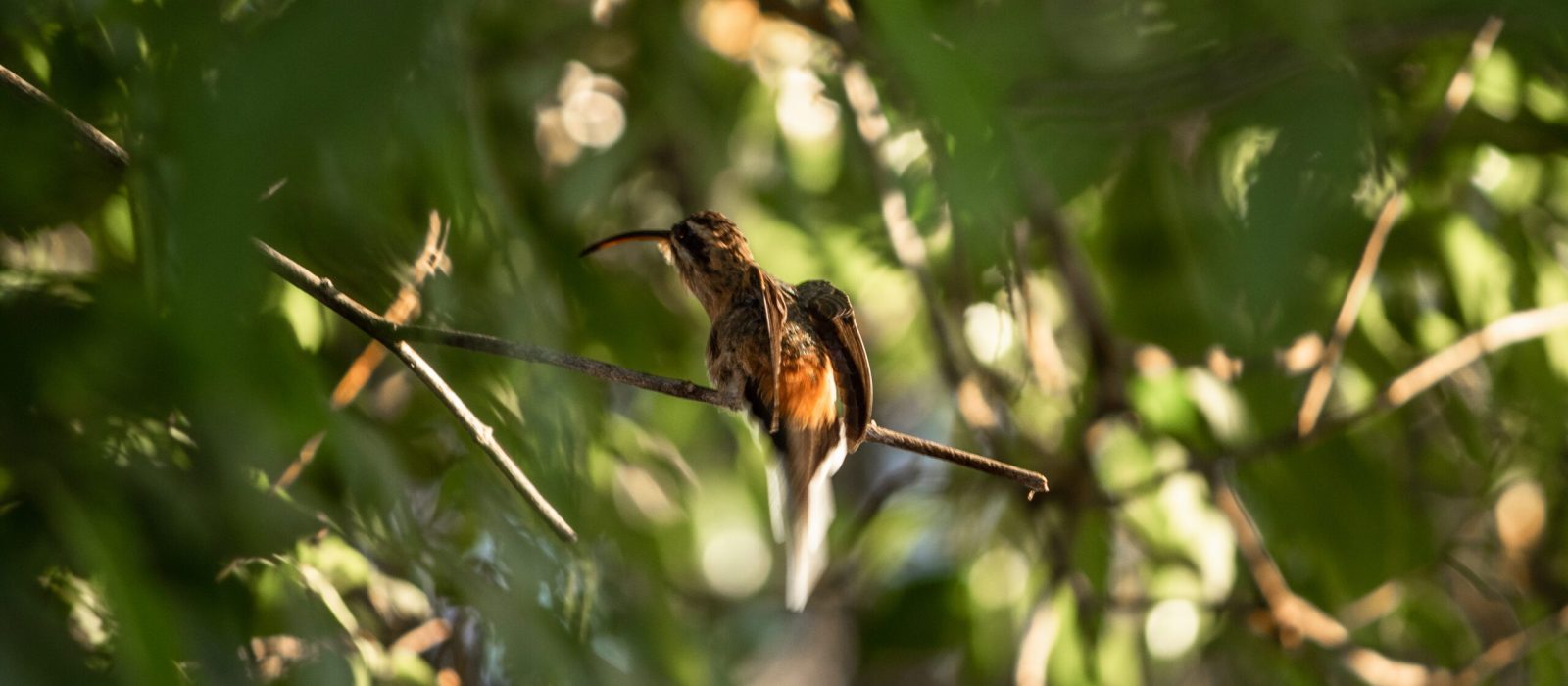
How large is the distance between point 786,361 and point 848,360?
0.11 metres

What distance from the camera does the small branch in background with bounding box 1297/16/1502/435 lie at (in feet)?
6.43

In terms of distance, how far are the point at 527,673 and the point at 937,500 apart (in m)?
1.68

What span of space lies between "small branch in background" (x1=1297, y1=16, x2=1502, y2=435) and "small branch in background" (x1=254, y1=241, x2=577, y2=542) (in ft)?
5.00

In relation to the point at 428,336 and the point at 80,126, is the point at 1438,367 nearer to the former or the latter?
the point at 428,336

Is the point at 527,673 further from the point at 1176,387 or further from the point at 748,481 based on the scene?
the point at 1176,387

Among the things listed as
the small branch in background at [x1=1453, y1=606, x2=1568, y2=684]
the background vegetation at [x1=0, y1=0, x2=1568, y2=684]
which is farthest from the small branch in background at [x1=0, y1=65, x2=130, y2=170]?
the small branch in background at [x1=1453, y1=606, x2=1568, y2=684]

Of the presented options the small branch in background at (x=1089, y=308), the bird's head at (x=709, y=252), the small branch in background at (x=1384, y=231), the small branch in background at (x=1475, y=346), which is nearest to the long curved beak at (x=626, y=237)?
the bird's head at (x=709, y=252)

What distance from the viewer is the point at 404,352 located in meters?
0.74

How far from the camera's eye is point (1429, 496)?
10.2 ft

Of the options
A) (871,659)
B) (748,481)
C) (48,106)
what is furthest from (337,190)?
(871,659)

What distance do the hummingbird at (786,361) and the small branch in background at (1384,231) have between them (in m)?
1.12

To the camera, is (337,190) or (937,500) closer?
(337,190)

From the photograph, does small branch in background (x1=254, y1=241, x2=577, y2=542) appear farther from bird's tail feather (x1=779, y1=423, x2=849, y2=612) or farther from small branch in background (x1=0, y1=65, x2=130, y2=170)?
bird's tail feather (x1=779, y1=423, x2=849, y2=612)

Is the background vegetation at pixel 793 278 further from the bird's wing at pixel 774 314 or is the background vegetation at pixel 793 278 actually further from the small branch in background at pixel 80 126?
the bird's wing at pixel 774 314
